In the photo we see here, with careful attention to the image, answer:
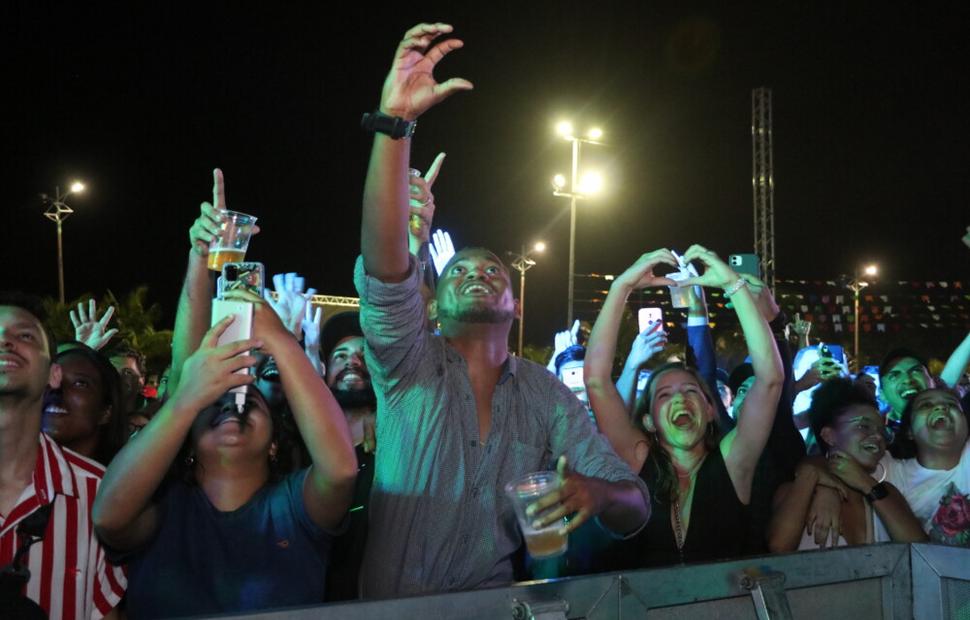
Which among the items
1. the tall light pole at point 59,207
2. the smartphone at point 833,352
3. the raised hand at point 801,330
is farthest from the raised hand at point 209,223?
the tall light pole at point 59,207

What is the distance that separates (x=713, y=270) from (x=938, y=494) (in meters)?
1.65

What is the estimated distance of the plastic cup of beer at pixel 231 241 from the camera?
2.64 metres

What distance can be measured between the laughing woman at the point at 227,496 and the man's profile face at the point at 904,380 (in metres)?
4.62

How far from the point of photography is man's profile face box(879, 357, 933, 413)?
5.79 metres

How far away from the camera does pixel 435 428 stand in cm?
267

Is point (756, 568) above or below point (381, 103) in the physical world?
below

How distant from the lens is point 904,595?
216 cm

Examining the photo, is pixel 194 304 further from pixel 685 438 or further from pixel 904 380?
pixel 904 380

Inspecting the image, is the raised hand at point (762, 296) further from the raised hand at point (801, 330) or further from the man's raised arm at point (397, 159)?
the raised hand at point (801, 330)

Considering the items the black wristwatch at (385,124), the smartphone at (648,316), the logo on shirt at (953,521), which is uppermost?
the black wristwatch at (385,124)

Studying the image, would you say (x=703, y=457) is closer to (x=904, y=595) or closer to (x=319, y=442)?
(x=904, y=595)

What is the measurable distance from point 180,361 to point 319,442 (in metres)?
0.83

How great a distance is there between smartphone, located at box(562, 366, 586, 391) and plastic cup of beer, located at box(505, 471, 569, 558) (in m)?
3.15

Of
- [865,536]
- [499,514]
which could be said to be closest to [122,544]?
[499,514]
